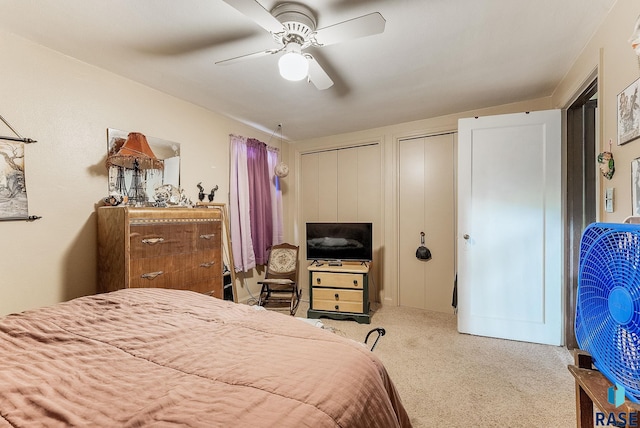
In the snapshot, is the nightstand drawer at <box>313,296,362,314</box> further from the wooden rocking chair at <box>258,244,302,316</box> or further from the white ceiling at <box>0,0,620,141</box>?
the white ceiling at <box>0,0,620,141</box>

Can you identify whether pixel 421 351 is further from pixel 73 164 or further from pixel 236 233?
pixel 73 164

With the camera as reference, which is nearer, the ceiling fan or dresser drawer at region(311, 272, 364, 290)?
the ceiling fan

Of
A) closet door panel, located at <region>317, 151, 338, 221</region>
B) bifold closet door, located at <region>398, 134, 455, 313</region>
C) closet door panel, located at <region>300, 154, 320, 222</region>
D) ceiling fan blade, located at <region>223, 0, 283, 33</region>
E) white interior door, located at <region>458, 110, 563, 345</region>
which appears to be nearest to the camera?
ceiling fan blade, located at <region>223, 0, 283, 33</region>

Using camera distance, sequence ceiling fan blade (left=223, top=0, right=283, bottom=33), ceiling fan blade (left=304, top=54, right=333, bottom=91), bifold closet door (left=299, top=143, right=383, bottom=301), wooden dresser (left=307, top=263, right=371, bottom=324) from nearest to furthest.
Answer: ceiling fan blade (left=223, top=0, right=283, bottom=33)
ceiling fan blade (left=304, top=54, right=333, bottom=91)
wooden dresser (left=307, top=263, right=371, bottom=324)
bifold closet door (left=299, top=143, right=383, bottom=301)

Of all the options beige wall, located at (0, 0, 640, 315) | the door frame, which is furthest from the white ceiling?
the door frame

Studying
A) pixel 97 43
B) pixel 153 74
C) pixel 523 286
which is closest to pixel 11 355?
pixel 97 43

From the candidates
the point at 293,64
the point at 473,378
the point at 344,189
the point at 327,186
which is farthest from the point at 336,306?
the point at 293,64

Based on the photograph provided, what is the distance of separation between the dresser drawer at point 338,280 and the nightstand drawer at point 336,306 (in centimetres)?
19

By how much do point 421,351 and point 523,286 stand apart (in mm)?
1175

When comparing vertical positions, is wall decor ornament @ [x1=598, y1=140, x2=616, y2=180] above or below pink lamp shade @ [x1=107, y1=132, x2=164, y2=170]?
below

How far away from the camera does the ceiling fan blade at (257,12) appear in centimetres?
135

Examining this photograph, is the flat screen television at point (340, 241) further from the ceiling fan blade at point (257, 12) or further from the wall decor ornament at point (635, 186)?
the ceiling fan blade at point (257, 12)

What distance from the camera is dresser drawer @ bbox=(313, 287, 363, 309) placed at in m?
3.33

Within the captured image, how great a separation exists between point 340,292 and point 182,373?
8.68 ft
